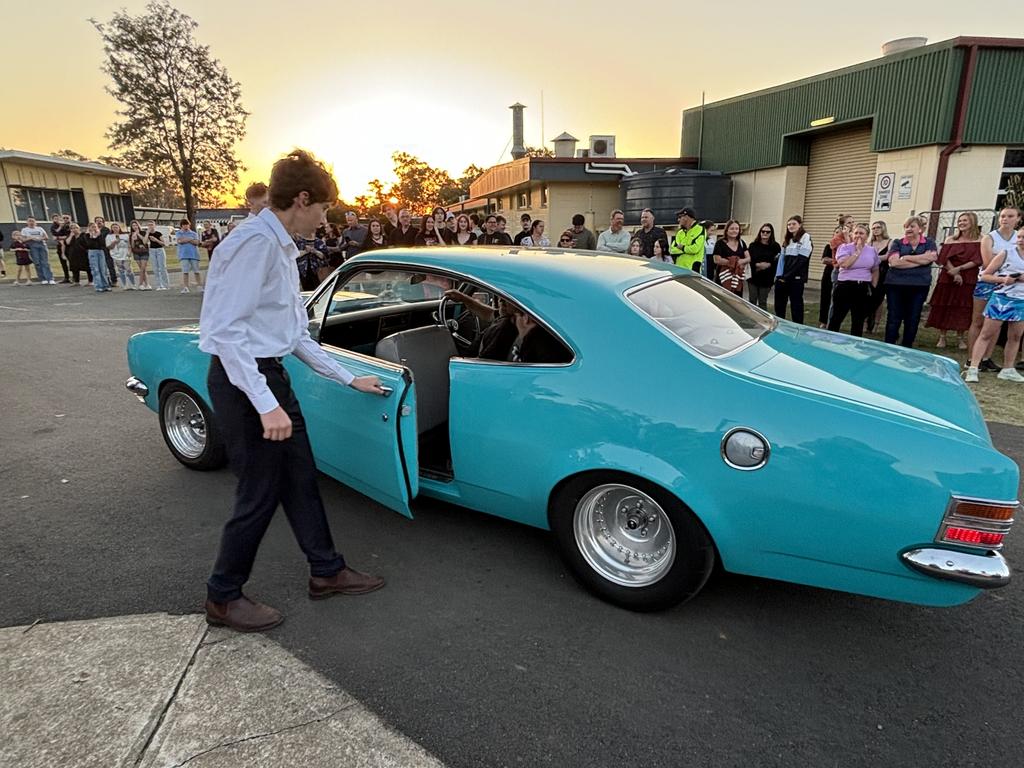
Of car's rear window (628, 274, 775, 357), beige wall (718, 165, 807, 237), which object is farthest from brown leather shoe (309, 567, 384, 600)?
beige wall (718, 165, 807, 237)

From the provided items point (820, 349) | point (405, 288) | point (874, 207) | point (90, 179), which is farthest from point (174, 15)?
point (820, 349)

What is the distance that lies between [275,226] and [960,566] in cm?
265

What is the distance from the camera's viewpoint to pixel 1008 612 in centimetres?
277

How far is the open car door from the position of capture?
288 cm

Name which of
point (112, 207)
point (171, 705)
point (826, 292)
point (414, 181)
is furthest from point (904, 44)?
point (414, 181)

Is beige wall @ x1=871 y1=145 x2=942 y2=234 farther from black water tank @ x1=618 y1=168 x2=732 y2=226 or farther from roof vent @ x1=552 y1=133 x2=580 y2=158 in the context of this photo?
roof vent @ x1=552 y1=133 x2=580 y2=158

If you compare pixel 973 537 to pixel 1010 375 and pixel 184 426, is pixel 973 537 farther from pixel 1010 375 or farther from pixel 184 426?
pixel 1010 375

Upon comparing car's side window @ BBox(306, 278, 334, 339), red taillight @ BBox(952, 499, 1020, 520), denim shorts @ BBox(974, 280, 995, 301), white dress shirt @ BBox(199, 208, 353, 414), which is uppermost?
white dress shirt @ BBox(199, 208, 353, 414)

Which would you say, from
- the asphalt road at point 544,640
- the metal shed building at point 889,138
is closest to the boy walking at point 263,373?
the asphalt road at point 544,640

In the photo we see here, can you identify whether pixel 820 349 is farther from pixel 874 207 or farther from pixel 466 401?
pixel 874 207

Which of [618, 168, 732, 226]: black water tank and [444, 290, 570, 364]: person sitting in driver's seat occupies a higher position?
[618, 168, 732, 226]: black water tank

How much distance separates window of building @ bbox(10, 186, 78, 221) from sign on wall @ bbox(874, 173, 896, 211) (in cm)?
3632

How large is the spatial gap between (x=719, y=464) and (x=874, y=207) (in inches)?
615

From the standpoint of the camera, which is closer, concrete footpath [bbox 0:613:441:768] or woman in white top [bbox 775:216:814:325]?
concrete footpath [bbox 0:613:441:768]
